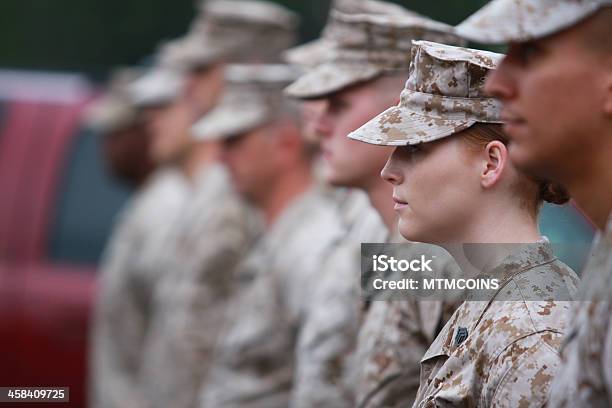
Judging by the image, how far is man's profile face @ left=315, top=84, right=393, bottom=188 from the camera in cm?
330

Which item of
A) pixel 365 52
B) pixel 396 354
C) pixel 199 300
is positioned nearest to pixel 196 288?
pixel 199 300

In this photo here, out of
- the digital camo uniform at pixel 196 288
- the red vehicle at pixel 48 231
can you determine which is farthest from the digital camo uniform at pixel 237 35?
the red vehicle at pixel 48 231

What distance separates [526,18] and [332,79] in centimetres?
159

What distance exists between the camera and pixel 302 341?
13.7 ft

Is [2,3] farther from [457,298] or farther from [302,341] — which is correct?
[457,298]

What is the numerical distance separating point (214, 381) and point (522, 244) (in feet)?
9.43

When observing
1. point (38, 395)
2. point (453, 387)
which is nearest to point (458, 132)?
point (453, 387)

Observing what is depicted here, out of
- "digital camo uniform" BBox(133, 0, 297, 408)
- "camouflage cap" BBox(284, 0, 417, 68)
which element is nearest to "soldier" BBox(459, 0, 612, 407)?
"camouflage cap" BBox(284, 0, 417, 68)

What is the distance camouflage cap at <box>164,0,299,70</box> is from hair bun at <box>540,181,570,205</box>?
4337 millimetres

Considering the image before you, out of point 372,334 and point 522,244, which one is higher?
point 522,244

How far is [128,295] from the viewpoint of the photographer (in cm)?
669

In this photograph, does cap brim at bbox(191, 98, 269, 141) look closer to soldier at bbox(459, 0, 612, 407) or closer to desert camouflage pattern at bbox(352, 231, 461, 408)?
desert camouflage pattern at bbox(352, 231, 461, 408)

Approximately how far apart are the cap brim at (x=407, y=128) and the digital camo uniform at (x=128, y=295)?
4.14 meters

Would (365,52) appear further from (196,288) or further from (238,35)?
(238,35)
